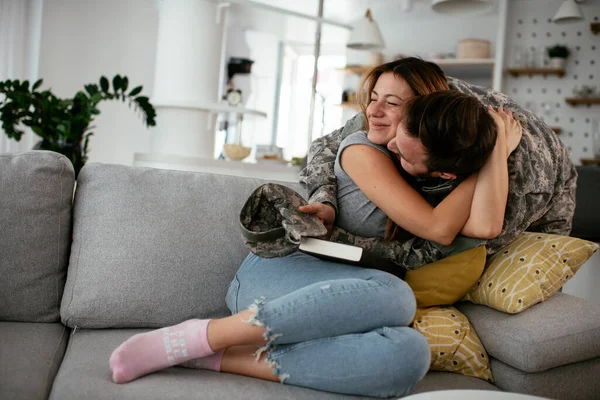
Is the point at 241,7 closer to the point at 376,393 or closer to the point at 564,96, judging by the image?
the point at 564,96

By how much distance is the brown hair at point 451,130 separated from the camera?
136cm

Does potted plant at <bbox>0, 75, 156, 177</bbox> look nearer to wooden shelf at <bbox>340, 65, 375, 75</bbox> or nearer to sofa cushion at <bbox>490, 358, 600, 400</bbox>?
sofa cushion at <bbox>490, 358, 600, 400</bbox>

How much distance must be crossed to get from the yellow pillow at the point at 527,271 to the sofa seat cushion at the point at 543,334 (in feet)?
0.10

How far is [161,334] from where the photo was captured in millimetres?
1302

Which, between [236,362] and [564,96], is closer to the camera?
[236,362]

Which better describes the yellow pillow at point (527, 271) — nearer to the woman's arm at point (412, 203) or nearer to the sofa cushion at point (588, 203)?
the woman's arm at point (412, 203)

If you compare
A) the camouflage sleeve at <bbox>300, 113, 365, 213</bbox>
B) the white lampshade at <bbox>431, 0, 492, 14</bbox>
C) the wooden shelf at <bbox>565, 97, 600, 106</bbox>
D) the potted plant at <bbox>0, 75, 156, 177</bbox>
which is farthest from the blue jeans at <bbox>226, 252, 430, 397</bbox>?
the wooden shelf at <bbox>565, 97, 600, 106</bbox>

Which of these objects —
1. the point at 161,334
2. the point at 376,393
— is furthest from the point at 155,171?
the point at 376,393

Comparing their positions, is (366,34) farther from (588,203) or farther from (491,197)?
(491,197)

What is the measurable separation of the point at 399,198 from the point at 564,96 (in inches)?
213

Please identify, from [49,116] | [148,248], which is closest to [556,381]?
[148,248]

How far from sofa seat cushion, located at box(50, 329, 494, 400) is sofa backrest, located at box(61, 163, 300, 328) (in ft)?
0.60

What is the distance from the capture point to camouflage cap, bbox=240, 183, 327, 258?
1.42 m

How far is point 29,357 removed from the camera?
1.31 metres
